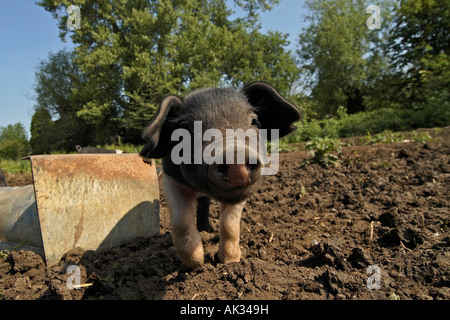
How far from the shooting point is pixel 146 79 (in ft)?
68.8

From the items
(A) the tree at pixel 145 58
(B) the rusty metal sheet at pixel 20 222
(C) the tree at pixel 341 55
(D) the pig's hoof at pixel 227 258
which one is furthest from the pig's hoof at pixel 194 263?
(C) the tree at pixel 341 55

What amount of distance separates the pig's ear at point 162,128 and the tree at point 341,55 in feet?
107

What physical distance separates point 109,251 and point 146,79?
1900cm

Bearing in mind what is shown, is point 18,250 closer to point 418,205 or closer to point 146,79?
point 418,205

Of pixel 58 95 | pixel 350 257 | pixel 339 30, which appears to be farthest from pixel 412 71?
pixel 58 95

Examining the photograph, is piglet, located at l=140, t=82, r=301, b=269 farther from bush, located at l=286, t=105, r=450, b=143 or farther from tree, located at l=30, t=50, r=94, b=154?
tree, located at l=30, t=50, r=94, b=154

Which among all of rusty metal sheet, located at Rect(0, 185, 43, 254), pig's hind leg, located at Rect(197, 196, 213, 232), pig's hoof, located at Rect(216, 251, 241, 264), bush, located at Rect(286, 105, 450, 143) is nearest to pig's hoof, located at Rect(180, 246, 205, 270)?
pig's hoof, located at Rect(216, 251, 241, 264)

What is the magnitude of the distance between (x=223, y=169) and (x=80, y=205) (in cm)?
237

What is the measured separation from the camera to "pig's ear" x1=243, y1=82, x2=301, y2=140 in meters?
2.99

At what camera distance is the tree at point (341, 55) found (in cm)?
3322

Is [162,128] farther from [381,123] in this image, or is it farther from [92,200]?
[381,123]

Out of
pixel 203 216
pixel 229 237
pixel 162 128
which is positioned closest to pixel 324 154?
pixel 203 216

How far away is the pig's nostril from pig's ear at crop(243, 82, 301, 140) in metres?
1.17

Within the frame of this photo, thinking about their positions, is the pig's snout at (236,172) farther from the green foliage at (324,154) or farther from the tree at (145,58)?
the tree at (145,58)
